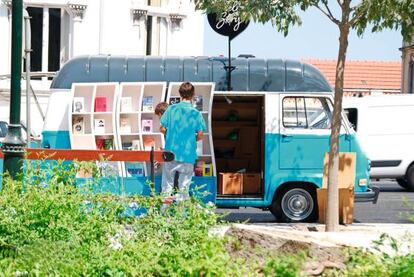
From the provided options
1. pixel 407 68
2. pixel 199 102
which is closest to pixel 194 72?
pixel 199 102

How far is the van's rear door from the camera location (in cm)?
1620

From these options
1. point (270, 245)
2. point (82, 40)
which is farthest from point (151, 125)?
point (82, 40)

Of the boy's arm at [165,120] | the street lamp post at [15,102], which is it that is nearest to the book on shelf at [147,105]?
the boy's arm at [165,120]

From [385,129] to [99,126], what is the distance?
1226 centimetres

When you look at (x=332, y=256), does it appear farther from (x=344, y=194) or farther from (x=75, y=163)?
(x=344, y=194)

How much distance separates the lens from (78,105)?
52.5ft

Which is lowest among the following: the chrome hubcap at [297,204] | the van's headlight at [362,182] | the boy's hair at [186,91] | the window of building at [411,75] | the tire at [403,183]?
the tire at [403,183]

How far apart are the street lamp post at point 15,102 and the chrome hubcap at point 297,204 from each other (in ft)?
20.9

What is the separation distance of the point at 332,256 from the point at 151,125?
895 centimetres

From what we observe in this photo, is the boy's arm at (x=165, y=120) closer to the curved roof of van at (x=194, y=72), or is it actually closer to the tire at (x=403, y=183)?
the curved roof of van at (x=194, y=72)

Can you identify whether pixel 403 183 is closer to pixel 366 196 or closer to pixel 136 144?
pixel 366 196

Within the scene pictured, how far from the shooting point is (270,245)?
802 centimetres

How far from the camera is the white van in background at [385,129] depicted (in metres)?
26.5

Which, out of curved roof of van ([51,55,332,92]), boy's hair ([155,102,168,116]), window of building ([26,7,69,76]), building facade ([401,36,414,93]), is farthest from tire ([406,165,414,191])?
building facade ([401,36,414,93])
